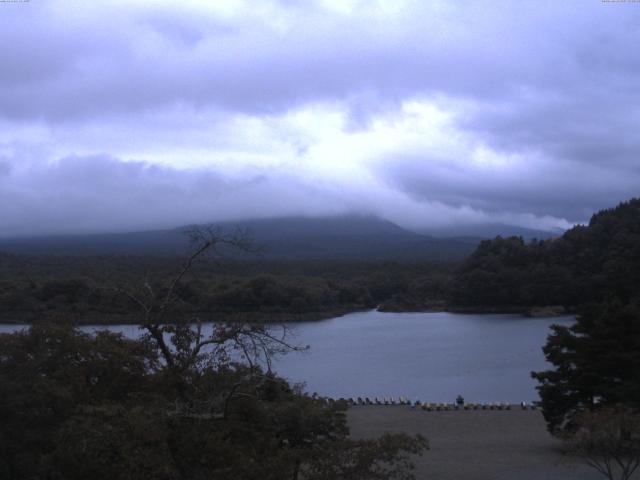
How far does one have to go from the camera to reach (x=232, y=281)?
32.3 meters

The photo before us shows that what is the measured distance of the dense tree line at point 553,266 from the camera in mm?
40000

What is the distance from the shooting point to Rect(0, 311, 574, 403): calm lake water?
21.6 m

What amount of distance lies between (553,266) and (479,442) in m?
30.6

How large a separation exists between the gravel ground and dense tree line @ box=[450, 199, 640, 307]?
76.3 ft

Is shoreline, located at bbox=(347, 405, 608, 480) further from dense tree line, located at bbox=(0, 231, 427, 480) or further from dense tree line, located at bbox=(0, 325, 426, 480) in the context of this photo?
dense tree line, located at bbox=(0, 231, 427, 480)

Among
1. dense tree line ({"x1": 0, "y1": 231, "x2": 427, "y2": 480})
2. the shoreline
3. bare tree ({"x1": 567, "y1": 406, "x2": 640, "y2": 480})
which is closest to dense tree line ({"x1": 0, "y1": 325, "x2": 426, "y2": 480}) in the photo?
dense tree line ({"x1": 0, "y1": 231, "x2": 427, "y2": 480})

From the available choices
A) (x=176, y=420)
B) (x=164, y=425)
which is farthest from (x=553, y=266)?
(x=164, y=425)

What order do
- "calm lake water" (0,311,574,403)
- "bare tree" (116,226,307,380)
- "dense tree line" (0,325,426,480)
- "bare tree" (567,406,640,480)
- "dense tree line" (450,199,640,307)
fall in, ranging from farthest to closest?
"dense tree line" (450,199,640,307), "calm lake water" (0,311,574,403), "bare tree" (567,406,640,480), "bare tree" (116,226,307,380), "dense tree line" (0,325,426,480)

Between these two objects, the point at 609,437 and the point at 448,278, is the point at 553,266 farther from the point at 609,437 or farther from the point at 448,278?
the point at 609,437

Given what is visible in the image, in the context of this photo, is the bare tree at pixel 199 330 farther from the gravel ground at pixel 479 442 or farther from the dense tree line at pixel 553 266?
the dense tree line at pixel 553 266

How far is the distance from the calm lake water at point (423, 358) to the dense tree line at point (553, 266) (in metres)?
2.97

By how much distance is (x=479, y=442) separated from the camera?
44.2ft

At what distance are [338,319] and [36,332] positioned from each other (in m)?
32.4

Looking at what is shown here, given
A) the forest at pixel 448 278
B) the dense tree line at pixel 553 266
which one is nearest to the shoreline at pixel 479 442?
the forest at pixel 448 278
